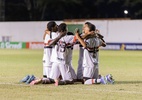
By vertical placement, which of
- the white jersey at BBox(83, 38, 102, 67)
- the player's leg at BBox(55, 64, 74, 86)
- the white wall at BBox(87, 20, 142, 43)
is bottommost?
the player's leg at BBox(55, 64, 74, 86)

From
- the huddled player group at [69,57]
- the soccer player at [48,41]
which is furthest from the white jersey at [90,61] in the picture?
the soccer player at [48,41]

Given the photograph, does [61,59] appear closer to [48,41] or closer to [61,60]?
[61,60]

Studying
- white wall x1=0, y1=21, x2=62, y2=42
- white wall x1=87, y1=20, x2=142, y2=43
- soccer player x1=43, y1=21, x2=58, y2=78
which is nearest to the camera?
soccer player x1=43, y1=21, x2=58, y2=78

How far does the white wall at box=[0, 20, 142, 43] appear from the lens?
5250 centimetres

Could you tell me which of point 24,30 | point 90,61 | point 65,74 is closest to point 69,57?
point 65,74

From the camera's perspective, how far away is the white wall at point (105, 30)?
5250 cm

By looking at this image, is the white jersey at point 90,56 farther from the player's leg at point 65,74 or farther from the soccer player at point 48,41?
the soccer player at point 48,41

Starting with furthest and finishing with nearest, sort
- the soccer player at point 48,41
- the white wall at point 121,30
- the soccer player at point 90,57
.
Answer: the white wall at point 121,30
the soccer player at point 48,41
the soccer player at point 90,57

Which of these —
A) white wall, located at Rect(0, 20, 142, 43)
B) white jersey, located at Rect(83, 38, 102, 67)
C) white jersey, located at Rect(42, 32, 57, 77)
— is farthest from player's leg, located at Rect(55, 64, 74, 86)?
white wall, located at Rect(0, 20, 142, 43)

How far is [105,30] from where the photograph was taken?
177 feet

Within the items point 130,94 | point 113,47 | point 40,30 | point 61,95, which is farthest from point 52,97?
point 40,30

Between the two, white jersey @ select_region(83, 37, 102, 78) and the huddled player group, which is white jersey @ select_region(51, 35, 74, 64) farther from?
white jersey @ select_region(83, 37, 102, 78)

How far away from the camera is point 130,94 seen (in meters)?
11.5

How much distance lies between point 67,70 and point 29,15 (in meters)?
62.4
